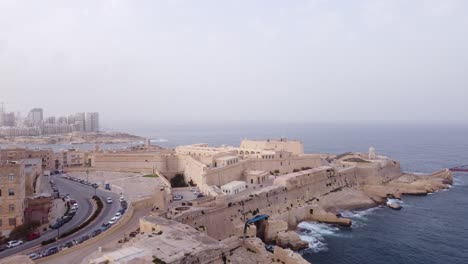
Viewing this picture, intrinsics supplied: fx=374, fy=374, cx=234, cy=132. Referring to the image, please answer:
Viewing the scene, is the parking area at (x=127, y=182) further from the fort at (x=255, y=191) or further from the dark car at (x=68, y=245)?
the dark car at (x=68, y=245)

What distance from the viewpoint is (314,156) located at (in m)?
45.8

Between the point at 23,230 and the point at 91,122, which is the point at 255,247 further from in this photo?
the point at 91,122

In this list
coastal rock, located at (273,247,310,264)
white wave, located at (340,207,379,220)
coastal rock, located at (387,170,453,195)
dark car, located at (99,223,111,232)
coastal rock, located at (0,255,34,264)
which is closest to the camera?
coastal rock, located at (0,255,34,264)

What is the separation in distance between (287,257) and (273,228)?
6.80 m

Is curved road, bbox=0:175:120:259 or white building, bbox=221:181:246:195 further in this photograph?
white building, bbox=221:181:246:195

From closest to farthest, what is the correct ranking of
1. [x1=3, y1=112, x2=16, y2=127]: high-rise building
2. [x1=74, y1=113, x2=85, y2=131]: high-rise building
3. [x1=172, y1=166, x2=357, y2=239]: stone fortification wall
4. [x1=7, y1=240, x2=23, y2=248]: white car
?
[x1=7, y1=240, x2=23, y2=248]: white car
[x1=172, y1=166, x2=357, y2=239]: stone fortification wall
[x1=74, y1=113, x2=85, y2=131]: high-rise building
[x1=3, y1=112, x2=16, y2=127]: high-rise building

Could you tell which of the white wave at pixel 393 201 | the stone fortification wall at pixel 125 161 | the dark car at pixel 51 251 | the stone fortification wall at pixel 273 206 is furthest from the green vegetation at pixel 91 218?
the white wave at pixel 393 201

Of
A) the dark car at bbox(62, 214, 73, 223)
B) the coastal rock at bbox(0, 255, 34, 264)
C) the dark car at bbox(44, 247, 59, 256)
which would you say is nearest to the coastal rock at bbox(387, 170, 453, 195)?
the dark car at bbox(62, 214, 73, 223)

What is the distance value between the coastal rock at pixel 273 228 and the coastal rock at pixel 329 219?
5554mm

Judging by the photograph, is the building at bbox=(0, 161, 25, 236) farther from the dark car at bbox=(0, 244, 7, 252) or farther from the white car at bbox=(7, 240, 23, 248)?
the dark car at bbox=(0, 244, 7, 252)

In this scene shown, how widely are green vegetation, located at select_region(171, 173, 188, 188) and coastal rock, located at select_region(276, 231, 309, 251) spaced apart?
1375cm

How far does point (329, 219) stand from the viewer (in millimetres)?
31422

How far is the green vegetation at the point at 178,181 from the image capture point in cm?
3730

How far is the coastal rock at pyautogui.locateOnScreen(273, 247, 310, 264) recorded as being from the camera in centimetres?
2003
